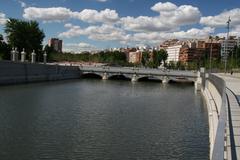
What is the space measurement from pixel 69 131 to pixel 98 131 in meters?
1.62

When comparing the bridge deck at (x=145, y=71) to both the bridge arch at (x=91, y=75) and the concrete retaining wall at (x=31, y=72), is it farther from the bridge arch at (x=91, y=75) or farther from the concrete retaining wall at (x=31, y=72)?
the concrete retaining wall at (x=31, y=72)

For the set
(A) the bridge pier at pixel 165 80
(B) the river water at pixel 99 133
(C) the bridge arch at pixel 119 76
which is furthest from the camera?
(C) the bridge arch at pixel 119 76

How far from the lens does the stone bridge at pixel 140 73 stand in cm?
8169

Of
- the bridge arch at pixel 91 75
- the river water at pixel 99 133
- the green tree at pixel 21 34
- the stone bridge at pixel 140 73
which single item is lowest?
the river water at pixel 99 133

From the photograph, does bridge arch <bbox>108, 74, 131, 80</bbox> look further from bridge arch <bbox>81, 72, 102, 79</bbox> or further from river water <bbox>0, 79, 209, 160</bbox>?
river water <bbox>0, 79, 209, 160</bbox>

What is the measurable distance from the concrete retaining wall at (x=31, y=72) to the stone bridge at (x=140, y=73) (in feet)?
16.9

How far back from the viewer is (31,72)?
6750cm

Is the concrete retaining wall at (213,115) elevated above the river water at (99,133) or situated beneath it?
elevated above

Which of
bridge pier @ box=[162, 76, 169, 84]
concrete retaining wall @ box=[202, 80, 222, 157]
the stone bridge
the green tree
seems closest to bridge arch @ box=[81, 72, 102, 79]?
the stone bridge

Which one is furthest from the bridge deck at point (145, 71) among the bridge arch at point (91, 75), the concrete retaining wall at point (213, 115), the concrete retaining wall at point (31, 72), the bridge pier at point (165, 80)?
the concrete retaining wall at point (213, 115)

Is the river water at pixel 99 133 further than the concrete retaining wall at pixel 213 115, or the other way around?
the concrete retaining wall at pixel 213 115

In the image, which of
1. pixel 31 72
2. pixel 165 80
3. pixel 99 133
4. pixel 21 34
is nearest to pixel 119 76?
pixel 165 80

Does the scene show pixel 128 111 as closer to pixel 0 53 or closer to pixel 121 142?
pixel 121 142

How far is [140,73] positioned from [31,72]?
92.9 ft
